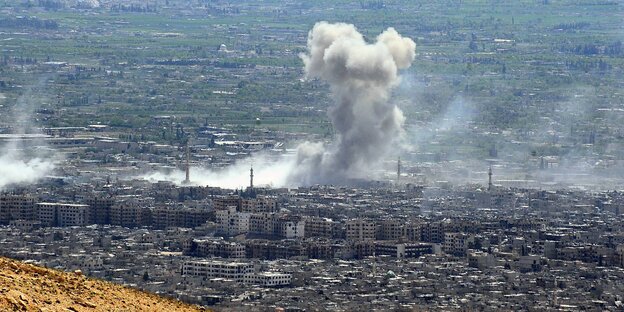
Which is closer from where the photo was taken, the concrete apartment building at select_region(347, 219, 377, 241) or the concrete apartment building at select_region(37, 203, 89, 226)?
the concrete apartment building at select_region(347, 219, 377, 241)

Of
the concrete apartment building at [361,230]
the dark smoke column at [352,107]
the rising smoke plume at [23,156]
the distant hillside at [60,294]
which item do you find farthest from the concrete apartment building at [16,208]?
the distant hillside at [60,294]

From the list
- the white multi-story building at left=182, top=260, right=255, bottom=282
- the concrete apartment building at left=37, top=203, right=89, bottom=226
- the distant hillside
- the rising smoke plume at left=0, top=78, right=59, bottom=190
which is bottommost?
the rising smoke plume at left=0, top=78, right=59, bottom=190

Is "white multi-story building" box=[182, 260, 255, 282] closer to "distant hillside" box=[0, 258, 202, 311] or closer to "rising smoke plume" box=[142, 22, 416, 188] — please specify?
"rising smoke plume" box=[142, 22, 416, 188]

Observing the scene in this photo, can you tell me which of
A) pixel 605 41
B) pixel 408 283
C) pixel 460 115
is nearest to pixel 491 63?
pixel 605 41

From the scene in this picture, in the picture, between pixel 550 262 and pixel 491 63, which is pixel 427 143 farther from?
pixel 550 262

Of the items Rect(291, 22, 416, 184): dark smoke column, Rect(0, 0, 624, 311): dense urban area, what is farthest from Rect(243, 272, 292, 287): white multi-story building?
Rect(291, 22, 416, 184): dark smoke column

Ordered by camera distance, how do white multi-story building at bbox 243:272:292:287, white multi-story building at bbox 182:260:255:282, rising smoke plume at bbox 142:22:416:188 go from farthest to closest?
rising smoke plume at bbox 142:22:416:188
white multi-story building at bbox 182:260:255:282
white multi-story building at bbox 243:272:292:287
